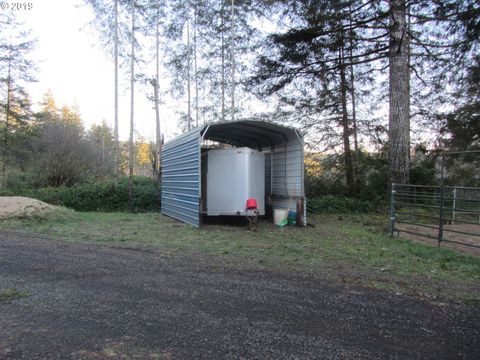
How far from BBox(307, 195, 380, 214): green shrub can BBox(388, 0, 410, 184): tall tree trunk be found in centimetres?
353

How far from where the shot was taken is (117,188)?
13.8 meters

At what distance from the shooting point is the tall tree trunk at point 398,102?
9.62 metres

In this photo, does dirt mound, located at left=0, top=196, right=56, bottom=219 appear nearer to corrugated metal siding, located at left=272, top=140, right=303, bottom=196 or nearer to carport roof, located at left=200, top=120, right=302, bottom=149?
carport roof, located at left=200, top=120, right=302, bottom=149

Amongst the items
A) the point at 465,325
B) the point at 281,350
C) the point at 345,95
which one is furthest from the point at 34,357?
the point at 345,95

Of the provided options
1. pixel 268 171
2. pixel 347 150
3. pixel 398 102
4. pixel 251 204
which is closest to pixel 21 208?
pixel 251 204

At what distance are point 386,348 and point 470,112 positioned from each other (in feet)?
43.9

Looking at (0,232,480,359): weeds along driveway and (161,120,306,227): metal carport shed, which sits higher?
(161,120,306,227): metal carport shed

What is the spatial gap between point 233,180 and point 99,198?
23.0 ft

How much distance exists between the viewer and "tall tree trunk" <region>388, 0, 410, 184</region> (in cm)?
962

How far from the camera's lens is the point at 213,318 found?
Answer: 2.96 m

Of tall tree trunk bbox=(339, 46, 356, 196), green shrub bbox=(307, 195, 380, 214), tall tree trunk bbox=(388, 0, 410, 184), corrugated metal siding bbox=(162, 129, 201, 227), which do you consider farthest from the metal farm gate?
corrugated metal siding bbox=(162, 129, 201, 227)

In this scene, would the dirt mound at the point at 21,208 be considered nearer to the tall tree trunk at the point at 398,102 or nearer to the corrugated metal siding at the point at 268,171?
the corrugated metal siding at the point at 268,171

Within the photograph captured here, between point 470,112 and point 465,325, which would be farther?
point 470,112

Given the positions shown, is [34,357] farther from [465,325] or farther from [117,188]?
[117,188]
